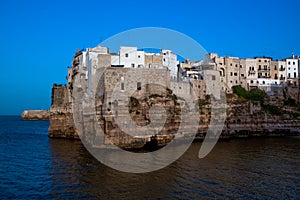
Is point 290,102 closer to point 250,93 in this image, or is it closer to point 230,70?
point 250,93

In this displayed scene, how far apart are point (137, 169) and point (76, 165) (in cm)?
663

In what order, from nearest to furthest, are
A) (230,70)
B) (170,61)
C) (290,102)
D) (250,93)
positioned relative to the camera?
(170,61), (250,93), (290,102), (230,70)

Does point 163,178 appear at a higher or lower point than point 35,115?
lower

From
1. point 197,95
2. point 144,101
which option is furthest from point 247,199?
point 197,95

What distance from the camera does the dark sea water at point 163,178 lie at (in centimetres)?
2117

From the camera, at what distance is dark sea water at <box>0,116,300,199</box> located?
69.5 ft

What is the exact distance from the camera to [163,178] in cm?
2483

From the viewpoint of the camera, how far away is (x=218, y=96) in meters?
58.2

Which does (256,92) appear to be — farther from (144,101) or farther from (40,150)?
(40,150)

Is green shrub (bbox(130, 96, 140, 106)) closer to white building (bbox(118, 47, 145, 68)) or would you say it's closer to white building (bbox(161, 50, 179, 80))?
white building (bbox(118, 47, 145, 68))

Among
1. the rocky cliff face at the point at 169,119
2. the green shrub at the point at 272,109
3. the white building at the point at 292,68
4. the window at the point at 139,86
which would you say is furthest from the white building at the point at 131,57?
the white building at the point at 292,68

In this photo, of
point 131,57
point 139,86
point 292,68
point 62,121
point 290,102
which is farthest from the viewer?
point 292,68

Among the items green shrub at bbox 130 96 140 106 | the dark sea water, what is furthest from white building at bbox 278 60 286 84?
green shrub at bbox 130 96 140 106

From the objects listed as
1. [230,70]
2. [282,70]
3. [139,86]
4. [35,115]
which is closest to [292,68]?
[282,70]
